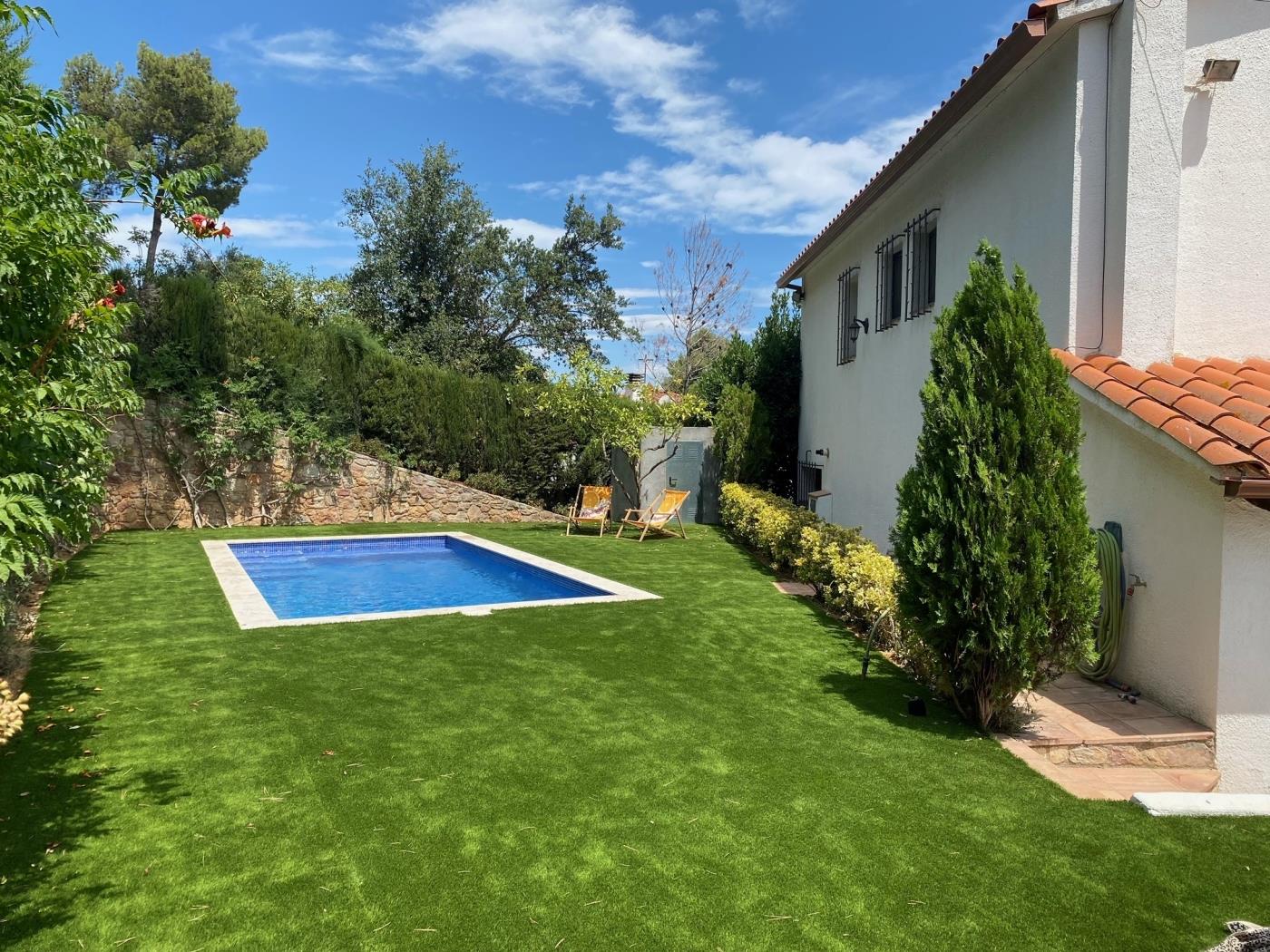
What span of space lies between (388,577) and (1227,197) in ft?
39.8

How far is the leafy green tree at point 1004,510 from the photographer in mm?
4855

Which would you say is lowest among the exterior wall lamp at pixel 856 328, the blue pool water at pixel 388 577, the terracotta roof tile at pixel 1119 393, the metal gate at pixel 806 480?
the blue pool water at pixel 388 577

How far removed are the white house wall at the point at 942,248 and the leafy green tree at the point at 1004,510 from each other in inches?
81.1

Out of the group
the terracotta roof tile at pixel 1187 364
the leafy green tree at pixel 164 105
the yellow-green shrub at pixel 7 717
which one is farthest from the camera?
the leafy green tree at pixel 164 105

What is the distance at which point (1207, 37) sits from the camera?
6.64 metres

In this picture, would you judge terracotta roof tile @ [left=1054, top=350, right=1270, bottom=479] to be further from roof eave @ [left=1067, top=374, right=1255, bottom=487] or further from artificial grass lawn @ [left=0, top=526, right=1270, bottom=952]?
artificial grass lawn @ [left=0, top=526, right=1270, bottom=952]

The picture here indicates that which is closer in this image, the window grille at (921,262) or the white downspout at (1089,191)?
the white downspout at (1089,191)

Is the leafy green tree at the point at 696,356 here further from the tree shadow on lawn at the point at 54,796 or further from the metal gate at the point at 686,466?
the tree shadow on lawn at the point at 54,796

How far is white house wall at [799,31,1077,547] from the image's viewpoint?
6.79 metres

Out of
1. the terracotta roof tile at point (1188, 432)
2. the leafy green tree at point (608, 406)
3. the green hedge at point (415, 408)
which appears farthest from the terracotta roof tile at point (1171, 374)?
the green hedge at point (415, 408)

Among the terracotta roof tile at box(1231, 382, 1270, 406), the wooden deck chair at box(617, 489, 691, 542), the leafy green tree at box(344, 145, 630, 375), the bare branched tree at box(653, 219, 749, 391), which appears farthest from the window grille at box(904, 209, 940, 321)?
the bare branched tree at box(653, 219, 749, 391)

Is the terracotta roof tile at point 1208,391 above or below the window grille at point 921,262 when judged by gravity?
below

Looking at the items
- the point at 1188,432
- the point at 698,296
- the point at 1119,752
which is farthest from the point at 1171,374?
the point at 698,296

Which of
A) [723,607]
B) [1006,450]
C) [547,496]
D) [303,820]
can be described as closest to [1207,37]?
[1006,450]
